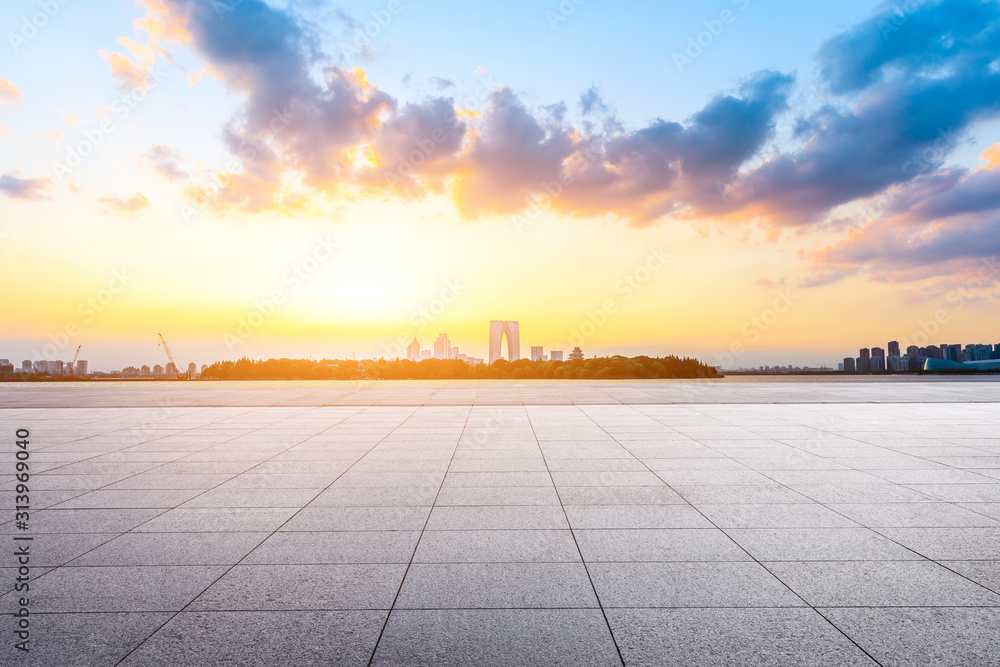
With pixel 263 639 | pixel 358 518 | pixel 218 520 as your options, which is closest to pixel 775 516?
pixel 358 518

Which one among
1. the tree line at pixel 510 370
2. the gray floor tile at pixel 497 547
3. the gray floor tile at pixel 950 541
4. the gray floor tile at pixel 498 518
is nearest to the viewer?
the gray floor tile at pixel 497 547

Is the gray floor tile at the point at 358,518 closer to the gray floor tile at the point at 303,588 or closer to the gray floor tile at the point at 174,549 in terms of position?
the gray floor tile at the point at 174,549

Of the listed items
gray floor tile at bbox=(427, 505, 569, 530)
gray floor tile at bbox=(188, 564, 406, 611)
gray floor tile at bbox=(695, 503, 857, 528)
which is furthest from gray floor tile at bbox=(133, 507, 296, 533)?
gray floor tile at bbox=(695, 503, 857, 528)

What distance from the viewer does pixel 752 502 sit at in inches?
260

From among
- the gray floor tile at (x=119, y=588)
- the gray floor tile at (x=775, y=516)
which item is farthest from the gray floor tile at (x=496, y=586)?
the gray floor tile at (x=775, y=516)

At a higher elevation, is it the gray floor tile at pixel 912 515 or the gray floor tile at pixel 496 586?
the gray floor tile at pixel 912 515

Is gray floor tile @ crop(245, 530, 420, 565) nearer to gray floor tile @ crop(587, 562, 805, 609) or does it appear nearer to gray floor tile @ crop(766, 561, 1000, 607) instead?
gray floor tile @ crop(587, 562, 805, 609)

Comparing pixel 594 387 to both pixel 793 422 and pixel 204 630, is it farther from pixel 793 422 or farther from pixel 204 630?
pixel 204 630

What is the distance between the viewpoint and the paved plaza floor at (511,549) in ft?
11.6

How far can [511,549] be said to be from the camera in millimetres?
5078

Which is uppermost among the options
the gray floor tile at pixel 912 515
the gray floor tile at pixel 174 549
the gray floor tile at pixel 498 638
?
the gray floor tile at pixel 912 515

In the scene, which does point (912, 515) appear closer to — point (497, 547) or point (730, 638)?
point (730, 638)

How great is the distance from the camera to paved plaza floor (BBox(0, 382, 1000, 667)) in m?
3.52

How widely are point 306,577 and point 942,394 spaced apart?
24531mm
